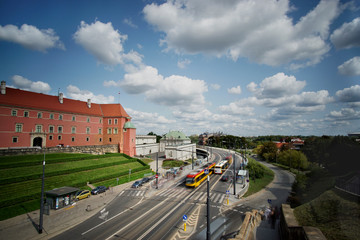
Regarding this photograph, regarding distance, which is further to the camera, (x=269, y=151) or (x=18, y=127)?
(x=269, y=151)

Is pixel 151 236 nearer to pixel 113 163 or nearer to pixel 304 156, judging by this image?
pixel 113 163

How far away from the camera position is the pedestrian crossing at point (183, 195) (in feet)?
89.2

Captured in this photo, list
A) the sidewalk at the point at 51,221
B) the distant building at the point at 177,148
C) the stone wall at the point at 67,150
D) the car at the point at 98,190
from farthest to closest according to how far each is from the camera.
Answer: the distant building at the point at 177,148, the stone wall at the point at 67,150, the car at the point at 98,190, the sidewalk at the point at 51,221

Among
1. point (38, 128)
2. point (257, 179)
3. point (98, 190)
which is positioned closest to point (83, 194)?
point (98, 190)

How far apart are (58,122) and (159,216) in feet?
137

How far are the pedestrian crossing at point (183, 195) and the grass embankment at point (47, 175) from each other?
22.1 ft

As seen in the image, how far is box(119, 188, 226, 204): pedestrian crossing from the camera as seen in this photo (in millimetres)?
27203

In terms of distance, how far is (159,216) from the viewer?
69.9 ft

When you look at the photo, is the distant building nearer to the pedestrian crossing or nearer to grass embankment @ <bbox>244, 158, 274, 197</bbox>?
the pedestrian crossing

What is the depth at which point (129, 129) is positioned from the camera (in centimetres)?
5838

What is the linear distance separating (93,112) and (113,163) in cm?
2314

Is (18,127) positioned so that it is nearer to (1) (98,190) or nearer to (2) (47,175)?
(2) (47,175)

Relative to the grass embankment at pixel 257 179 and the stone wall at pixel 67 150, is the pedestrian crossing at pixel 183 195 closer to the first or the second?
the grass embankment at pixel 257 179

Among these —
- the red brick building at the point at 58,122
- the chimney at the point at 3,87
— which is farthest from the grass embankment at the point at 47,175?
the chimney at the point at 3,87
